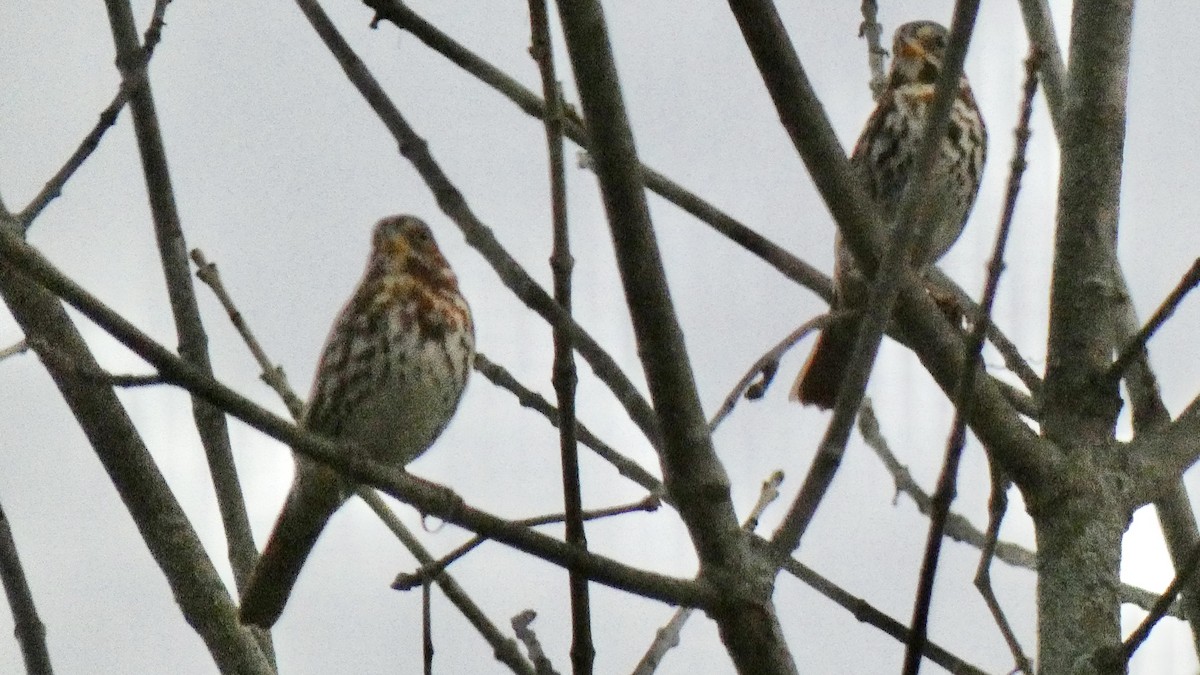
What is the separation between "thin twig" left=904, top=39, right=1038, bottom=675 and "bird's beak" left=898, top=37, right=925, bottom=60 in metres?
3.79

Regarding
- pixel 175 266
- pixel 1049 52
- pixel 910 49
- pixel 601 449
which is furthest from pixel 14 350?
pixel 910 49

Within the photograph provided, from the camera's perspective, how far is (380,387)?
474 cm

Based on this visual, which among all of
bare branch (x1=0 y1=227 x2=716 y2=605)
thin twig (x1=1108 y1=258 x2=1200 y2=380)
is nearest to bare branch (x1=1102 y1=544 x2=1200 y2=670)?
thin twig (x1=1108 y1=258 x2=1200 y2=380)

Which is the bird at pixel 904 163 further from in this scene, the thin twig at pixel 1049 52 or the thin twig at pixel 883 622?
the thin twig at pixel 883 622

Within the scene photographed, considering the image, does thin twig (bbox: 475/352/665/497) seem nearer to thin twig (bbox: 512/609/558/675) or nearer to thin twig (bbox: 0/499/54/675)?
thin twig (bbox: 512/609/558/675)

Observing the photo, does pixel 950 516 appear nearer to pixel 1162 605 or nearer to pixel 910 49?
pixel 1162 605

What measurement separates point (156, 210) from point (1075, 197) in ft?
6.39

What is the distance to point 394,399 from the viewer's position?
15.6ft

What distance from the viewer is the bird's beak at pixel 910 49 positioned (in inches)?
233

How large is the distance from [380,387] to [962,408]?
287cm

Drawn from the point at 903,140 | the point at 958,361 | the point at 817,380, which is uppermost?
the point at 903,140

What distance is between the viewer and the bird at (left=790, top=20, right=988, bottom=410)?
5391 mm

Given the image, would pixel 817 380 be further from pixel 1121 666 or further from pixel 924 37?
pixel 1121 666

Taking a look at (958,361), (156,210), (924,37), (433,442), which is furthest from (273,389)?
(924,37)
